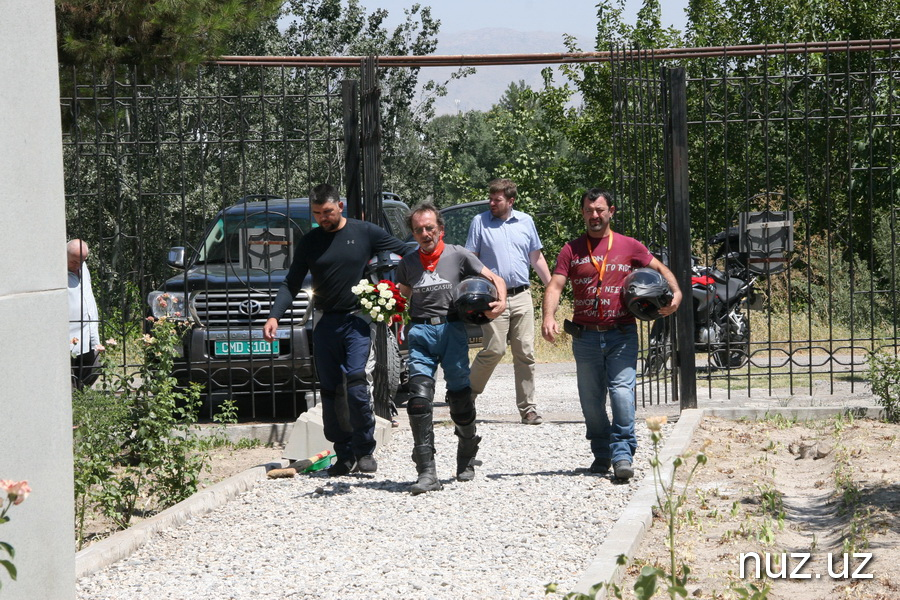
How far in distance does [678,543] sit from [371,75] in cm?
552

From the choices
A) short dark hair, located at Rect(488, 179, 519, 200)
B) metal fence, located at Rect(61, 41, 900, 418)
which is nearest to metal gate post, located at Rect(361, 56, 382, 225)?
metal fence, located at Rect(61, 41, 900, 418)

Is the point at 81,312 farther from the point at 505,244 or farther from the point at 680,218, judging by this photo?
the point at 680,218

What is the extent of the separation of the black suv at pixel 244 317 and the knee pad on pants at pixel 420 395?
8.59 feet

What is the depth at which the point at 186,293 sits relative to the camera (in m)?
9.77

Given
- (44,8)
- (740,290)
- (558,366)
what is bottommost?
(558,366)

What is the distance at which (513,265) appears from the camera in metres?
10.0

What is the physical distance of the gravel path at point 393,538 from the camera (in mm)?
5293

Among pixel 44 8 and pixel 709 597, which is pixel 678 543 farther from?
pixel 44 8

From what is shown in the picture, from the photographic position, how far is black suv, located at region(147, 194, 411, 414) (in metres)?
10.0

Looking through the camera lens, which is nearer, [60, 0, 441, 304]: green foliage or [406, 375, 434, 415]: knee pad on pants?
[406, 375, 434, 415]: knee pad on pants

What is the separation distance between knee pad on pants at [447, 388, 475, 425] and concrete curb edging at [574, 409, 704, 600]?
3.96ft

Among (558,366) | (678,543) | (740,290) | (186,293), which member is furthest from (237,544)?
(558,366)

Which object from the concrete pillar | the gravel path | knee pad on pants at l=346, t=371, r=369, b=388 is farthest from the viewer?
knee pad on pants at l=346, t=371, r=369, b=388

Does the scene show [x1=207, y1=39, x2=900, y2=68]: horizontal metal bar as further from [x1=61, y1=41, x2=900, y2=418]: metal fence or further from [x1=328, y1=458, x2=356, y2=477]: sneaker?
[x1=328, y1=458, x2=356, y2=477]: sneaker
